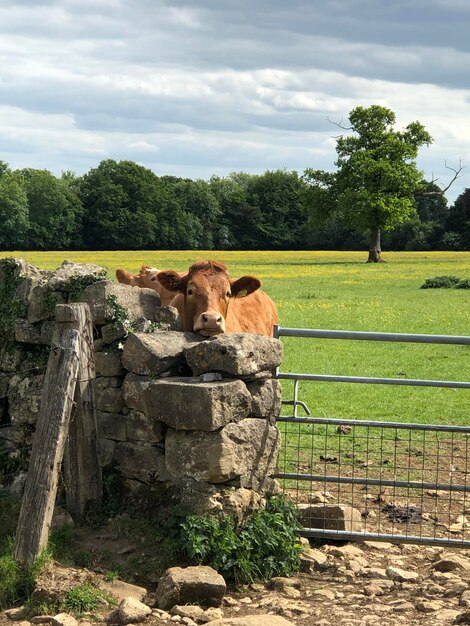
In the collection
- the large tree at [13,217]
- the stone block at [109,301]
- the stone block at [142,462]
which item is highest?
the large tree at [13,217]

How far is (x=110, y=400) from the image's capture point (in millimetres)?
8578

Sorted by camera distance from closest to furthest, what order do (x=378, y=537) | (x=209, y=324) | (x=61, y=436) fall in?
(x=61, y=436), (x=378, y=537), (x=209, y=324)

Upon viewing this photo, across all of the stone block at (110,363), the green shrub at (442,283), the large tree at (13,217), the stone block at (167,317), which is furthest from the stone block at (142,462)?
the large tree at (13,217)

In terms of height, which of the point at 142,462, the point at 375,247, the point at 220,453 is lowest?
the point at 142,462

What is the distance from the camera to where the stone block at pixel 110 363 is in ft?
28.1

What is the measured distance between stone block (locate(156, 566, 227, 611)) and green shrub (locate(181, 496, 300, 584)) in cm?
31

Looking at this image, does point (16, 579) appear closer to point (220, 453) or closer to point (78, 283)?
point (220, 453)

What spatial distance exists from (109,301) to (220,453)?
178 centimetres

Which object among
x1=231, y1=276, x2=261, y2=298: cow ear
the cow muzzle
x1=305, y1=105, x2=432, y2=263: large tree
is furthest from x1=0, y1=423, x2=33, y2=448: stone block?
x1=305, y1=105, x2=432, y2=263: large tree

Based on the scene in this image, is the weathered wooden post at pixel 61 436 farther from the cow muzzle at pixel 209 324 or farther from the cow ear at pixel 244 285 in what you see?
the cow ear at pixel 244 285

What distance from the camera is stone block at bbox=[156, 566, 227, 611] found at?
712cm

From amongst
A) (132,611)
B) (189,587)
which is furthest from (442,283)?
(132,611)

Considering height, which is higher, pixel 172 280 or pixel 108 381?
pixel 172 280

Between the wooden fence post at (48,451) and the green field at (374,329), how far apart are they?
7.63 m
